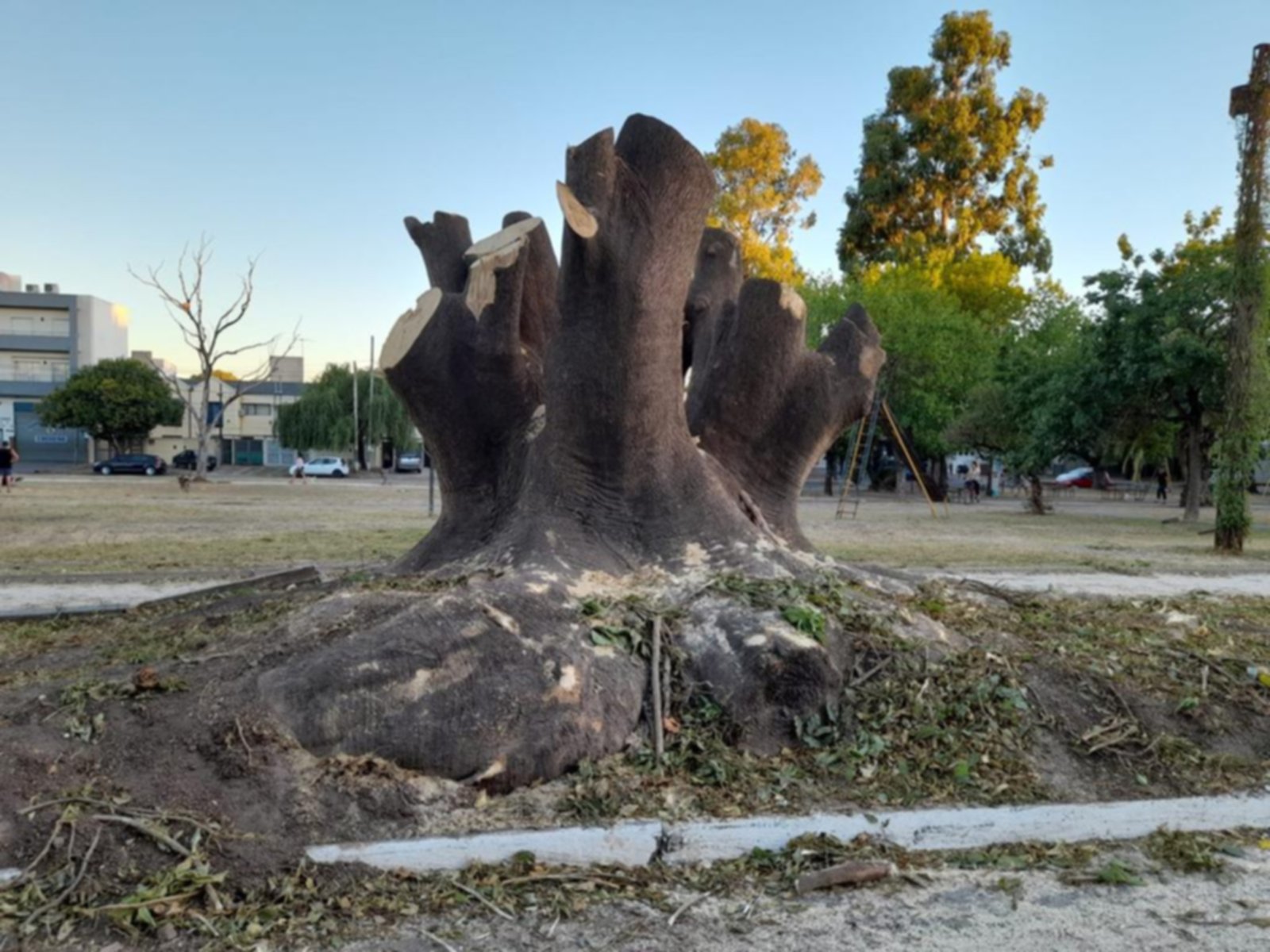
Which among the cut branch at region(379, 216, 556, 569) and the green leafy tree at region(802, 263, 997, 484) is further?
the green leafy tree at region(802, 263, 997, 484)

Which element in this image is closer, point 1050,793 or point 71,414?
point 1050,793

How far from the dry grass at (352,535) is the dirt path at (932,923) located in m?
8.76

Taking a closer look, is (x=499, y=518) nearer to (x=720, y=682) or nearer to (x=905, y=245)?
(x=720, y=682)

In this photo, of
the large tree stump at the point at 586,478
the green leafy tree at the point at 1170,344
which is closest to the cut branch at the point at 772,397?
the large tree stump at the point at 586,478

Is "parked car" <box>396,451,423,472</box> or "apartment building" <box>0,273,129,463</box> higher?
"apartment building" <box>0,273,129,463</box>

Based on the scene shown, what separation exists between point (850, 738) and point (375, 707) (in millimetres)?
2043

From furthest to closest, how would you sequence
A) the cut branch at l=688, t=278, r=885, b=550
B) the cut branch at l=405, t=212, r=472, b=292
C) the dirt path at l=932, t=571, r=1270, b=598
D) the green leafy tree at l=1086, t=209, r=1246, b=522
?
1. the green leafy tree at l=1086, t=209, r=1246, b=522
2. the dirt path at l=932, t=571, r=1270, b=598
3. the cut branch at l=405, t=212, r=472, b=292
4. the cut branch at l=688, t=278, r=885, b=550

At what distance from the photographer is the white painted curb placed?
3746 mm

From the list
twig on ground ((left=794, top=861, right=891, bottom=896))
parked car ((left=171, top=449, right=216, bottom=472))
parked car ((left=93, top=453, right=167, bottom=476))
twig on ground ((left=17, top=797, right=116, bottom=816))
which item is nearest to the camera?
twig on ground ((left=17, top=797, right=116, bottom=816))

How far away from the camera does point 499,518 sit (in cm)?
705

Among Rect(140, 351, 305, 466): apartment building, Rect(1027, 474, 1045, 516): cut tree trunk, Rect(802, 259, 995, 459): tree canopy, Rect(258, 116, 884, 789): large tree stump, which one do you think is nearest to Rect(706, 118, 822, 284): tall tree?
Rect(802, 259, 995, 459): tree canopy

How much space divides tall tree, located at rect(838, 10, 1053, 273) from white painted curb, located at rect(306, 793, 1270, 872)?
39799mm

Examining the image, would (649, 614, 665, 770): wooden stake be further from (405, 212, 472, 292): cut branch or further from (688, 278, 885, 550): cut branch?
(405, 212, 472, 292): cut branch

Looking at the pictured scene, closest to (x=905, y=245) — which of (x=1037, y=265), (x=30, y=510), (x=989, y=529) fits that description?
(x=1037, y=265)
